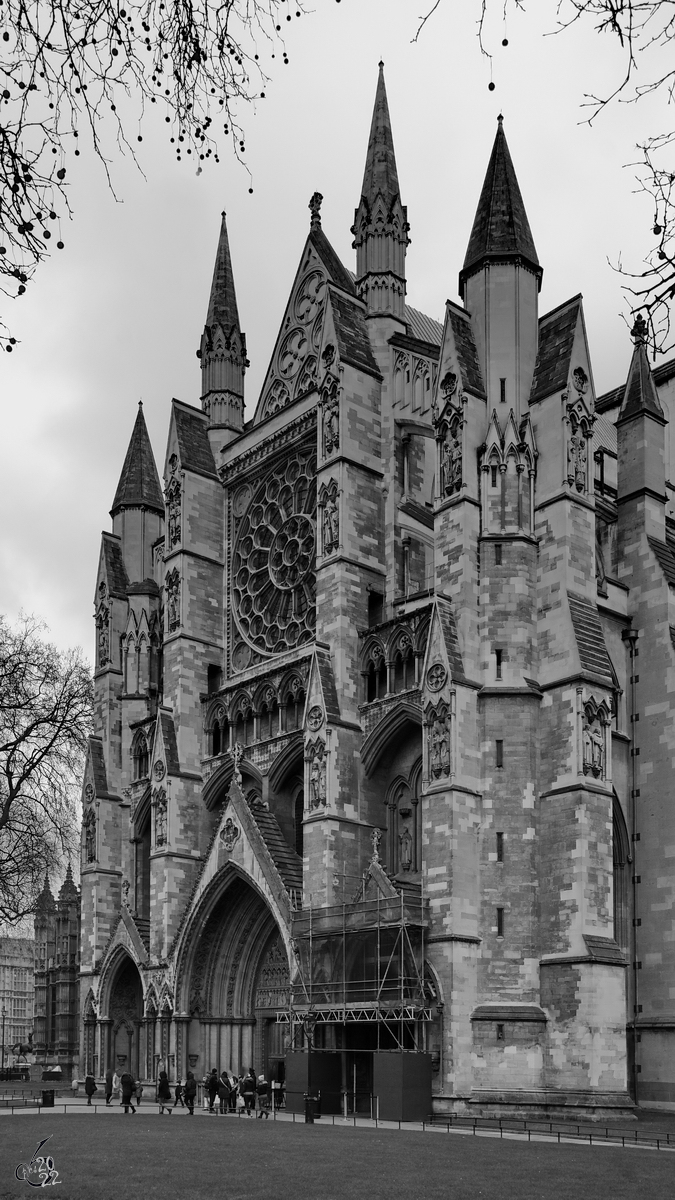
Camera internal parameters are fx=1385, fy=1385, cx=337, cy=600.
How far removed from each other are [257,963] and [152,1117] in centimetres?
877

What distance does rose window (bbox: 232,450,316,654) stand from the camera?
41125 millimetres

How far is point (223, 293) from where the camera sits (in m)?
50.0

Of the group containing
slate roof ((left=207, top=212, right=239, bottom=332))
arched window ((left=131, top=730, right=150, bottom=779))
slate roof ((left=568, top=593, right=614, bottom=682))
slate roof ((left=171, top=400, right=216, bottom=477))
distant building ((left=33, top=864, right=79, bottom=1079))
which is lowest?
distant building ((left=33, top=864, right=79, bottom=1079))

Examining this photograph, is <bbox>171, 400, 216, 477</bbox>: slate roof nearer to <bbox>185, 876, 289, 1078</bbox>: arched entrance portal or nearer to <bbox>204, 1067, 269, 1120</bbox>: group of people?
<bbox>185, 876, 289, 1078</bbox>: arched entrance portal

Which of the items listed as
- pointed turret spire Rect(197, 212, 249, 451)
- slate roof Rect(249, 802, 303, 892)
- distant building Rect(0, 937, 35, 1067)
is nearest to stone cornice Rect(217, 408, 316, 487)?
pointed turret spire Rect(197, 212, 249, 451)

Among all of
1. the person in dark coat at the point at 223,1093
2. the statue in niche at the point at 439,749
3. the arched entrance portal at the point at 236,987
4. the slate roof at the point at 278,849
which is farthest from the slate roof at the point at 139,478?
the person in dark coat at the point at 223,1093

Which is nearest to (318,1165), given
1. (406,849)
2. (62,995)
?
(406,849)

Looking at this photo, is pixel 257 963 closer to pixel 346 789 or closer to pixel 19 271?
pixel 346 789

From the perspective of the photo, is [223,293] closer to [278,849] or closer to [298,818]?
[298,818]

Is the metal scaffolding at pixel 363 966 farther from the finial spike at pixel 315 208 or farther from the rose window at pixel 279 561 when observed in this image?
the finial spike at pixel 315 208

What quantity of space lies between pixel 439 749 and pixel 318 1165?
1421cm

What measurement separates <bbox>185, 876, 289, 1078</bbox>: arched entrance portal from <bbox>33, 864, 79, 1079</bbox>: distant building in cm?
1588

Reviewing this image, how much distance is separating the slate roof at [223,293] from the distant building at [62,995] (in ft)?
72.6

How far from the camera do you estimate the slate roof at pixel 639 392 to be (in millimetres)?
38438
